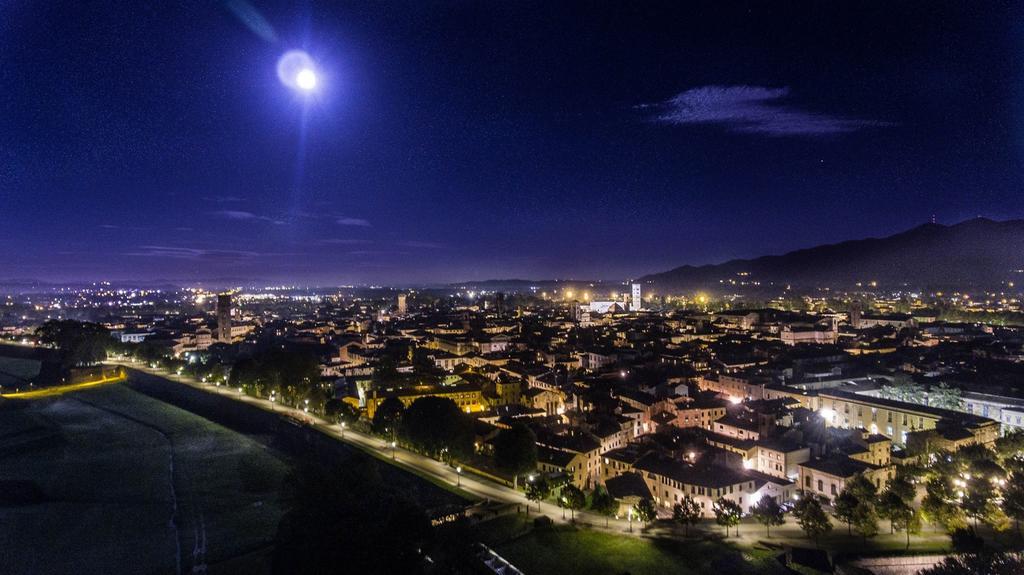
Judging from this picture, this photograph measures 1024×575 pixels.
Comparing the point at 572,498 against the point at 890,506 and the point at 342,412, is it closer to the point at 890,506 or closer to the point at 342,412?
the point at 890,506

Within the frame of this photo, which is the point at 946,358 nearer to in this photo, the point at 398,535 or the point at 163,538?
the point at 398,535

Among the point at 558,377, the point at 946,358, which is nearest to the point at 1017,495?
the point at 558,377

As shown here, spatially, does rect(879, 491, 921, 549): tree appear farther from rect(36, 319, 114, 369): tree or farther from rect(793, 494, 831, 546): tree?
rect(36, 319, 114, 369): tree

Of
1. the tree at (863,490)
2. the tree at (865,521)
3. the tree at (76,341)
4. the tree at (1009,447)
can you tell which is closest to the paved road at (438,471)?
the tree at (865,521)

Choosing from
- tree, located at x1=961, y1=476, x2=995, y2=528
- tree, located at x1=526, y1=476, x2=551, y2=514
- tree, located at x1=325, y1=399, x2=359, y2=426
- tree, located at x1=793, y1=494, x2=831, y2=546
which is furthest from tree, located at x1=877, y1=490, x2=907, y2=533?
tree, located at x1=325, y1=399, x2=359, y2=426

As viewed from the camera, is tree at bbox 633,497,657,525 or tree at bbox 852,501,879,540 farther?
tree at bbox 633,497,657,525

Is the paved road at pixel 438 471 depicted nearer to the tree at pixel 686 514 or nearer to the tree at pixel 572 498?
the tree at pixel 572 498

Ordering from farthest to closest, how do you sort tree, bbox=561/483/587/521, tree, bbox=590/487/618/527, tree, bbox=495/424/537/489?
tree, bbox=495/424/537/489 < tree, bbox=561/483/587/521 < tree, bbox=590/487/618/527

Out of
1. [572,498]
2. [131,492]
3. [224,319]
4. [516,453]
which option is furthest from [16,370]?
[572,498]
